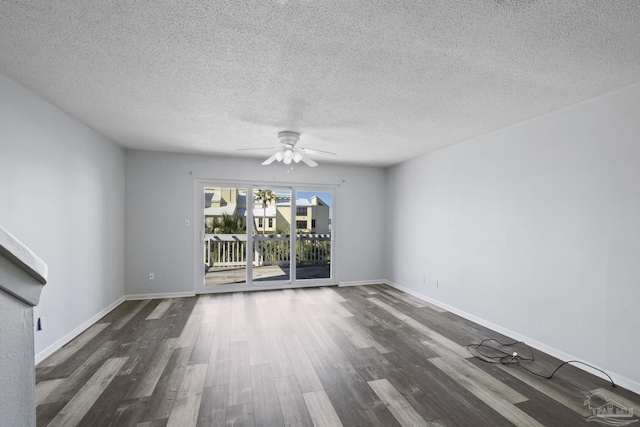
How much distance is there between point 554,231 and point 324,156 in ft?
10.8

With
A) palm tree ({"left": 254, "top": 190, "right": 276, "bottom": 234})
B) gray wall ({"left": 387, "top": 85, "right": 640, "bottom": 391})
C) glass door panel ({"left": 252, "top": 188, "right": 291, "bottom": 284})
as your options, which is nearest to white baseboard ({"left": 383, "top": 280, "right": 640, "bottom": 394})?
gray wall ({"left": 387, "top": 85, "right": 640, "bottom": 391})

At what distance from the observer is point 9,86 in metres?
2.38

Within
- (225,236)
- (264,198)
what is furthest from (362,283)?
(225,236)

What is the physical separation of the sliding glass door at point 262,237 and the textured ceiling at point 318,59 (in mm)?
2142

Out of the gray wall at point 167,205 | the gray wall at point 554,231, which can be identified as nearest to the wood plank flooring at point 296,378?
the gray wall at point 554,231

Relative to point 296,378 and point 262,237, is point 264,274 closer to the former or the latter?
point 262,237

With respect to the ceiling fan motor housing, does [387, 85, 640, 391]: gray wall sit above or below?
below

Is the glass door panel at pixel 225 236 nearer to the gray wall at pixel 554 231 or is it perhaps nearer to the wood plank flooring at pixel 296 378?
the wood plank flooring at pixel 296 378

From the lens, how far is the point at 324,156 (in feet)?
16.6

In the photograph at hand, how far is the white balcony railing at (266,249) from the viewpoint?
5.39 metres

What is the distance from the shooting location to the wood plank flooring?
2.02 m

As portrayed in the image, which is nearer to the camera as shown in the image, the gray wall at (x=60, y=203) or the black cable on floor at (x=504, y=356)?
the gray wall at (x=60, y=203)

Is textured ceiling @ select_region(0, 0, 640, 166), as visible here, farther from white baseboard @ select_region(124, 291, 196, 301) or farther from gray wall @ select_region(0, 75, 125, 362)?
white baseboard @ select_region(124, 291, 196, 301)

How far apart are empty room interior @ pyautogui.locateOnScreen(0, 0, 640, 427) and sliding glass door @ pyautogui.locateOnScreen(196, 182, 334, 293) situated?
0.36 m
